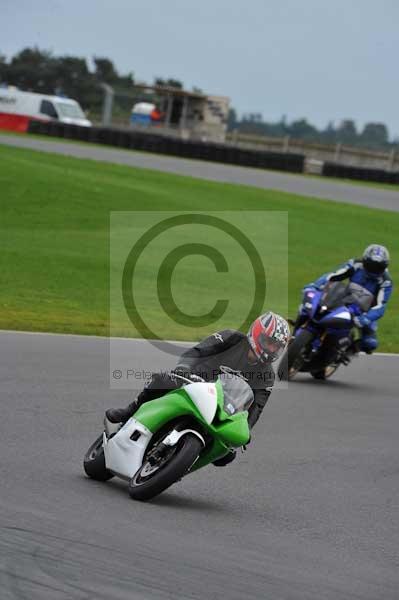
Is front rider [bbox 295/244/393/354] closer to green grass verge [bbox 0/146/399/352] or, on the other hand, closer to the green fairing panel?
green grass verge [bbox 0/146/399/352]

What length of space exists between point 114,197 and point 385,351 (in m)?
16.6

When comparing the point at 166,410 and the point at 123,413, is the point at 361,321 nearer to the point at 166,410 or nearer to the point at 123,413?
the point at 123,413

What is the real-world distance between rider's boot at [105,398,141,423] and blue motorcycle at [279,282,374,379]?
6.09 metres

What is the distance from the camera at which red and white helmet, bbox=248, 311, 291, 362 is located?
7605 millimetres

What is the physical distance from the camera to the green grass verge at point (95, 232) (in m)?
17.6

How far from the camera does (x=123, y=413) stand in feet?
25.2

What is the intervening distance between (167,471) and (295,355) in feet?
→ 22.4

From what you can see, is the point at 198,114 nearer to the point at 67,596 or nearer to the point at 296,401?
the point at 296,401

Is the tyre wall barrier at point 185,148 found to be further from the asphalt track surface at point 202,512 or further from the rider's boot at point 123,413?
the rider's boot at point 123,413

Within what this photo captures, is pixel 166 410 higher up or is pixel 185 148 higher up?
pixel 166 410

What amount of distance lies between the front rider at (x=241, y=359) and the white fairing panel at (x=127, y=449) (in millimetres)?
302

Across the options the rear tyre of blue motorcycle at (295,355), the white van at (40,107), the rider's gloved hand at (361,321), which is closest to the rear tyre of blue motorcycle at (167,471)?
the rear tyre of blue motorcycle at (295,355)

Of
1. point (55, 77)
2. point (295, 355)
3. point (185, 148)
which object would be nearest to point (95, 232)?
point (295, 355)

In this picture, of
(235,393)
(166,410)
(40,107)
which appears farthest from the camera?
(40,107)
